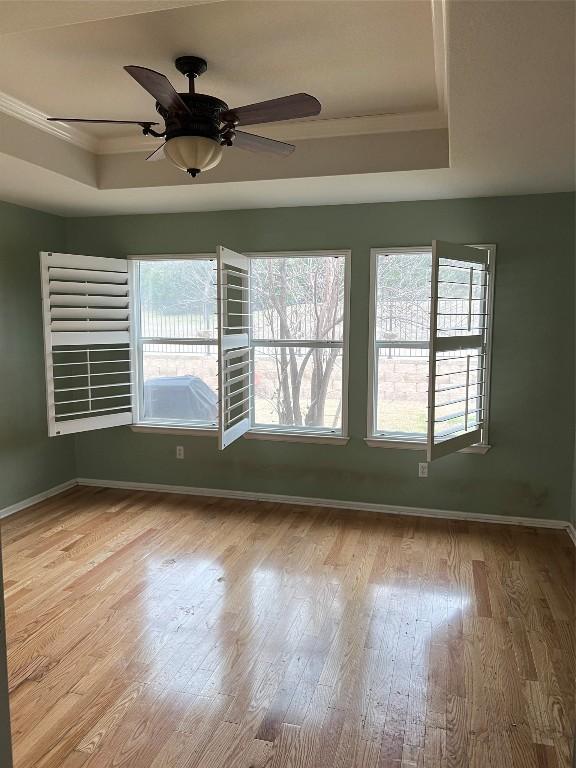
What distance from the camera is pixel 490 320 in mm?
4238

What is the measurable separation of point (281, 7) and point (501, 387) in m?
3.02

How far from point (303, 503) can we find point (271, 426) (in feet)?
2.30

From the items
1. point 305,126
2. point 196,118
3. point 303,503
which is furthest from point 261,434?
point 196,118

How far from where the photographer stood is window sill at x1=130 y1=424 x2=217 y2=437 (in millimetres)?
4938

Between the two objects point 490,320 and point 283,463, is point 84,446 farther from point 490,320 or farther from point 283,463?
point 490,320

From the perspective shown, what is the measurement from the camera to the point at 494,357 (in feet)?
14.0

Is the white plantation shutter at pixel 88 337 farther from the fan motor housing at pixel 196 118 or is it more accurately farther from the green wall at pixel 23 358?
the fan motor housing at pixel 196 118

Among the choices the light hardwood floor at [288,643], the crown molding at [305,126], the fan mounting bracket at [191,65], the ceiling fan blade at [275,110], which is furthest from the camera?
the crown molding at [305,126]

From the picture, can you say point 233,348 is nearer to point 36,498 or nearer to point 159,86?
point 36,498

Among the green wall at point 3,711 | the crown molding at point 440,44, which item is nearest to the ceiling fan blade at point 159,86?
the crown molding at point 440,44

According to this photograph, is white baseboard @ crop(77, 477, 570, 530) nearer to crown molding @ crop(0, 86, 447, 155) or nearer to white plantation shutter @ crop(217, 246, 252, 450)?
white plantation shutter @ crop(217, 246, 252, 450)

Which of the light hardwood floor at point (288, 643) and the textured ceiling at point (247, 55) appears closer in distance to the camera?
the light hardwood floor at point (288, 643)

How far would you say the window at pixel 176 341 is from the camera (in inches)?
192

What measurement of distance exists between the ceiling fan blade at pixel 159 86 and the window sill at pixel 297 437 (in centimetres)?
287
